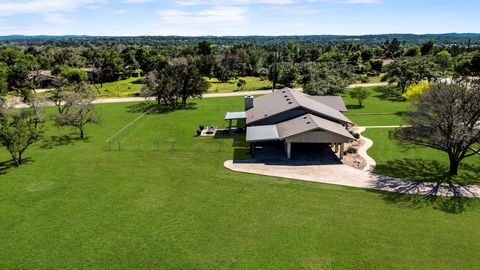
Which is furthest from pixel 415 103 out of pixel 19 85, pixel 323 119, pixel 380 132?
pixel 19 85

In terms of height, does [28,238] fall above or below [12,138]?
below

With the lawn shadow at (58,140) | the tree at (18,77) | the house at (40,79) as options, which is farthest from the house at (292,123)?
the house at (40,79)

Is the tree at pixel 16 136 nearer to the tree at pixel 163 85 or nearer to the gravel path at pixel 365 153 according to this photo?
the tree at pixel 163 85

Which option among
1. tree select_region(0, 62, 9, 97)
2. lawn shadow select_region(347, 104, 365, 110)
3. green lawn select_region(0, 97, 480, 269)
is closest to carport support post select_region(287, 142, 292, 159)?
green lawn select_region(0, 97, 480, 269)

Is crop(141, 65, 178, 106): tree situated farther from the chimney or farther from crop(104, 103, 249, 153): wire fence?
the chimney

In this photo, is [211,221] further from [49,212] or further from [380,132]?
[380,132]

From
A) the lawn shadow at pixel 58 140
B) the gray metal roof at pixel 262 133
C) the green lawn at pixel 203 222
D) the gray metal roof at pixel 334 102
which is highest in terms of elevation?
the gray metal roof at pixel 334 102
